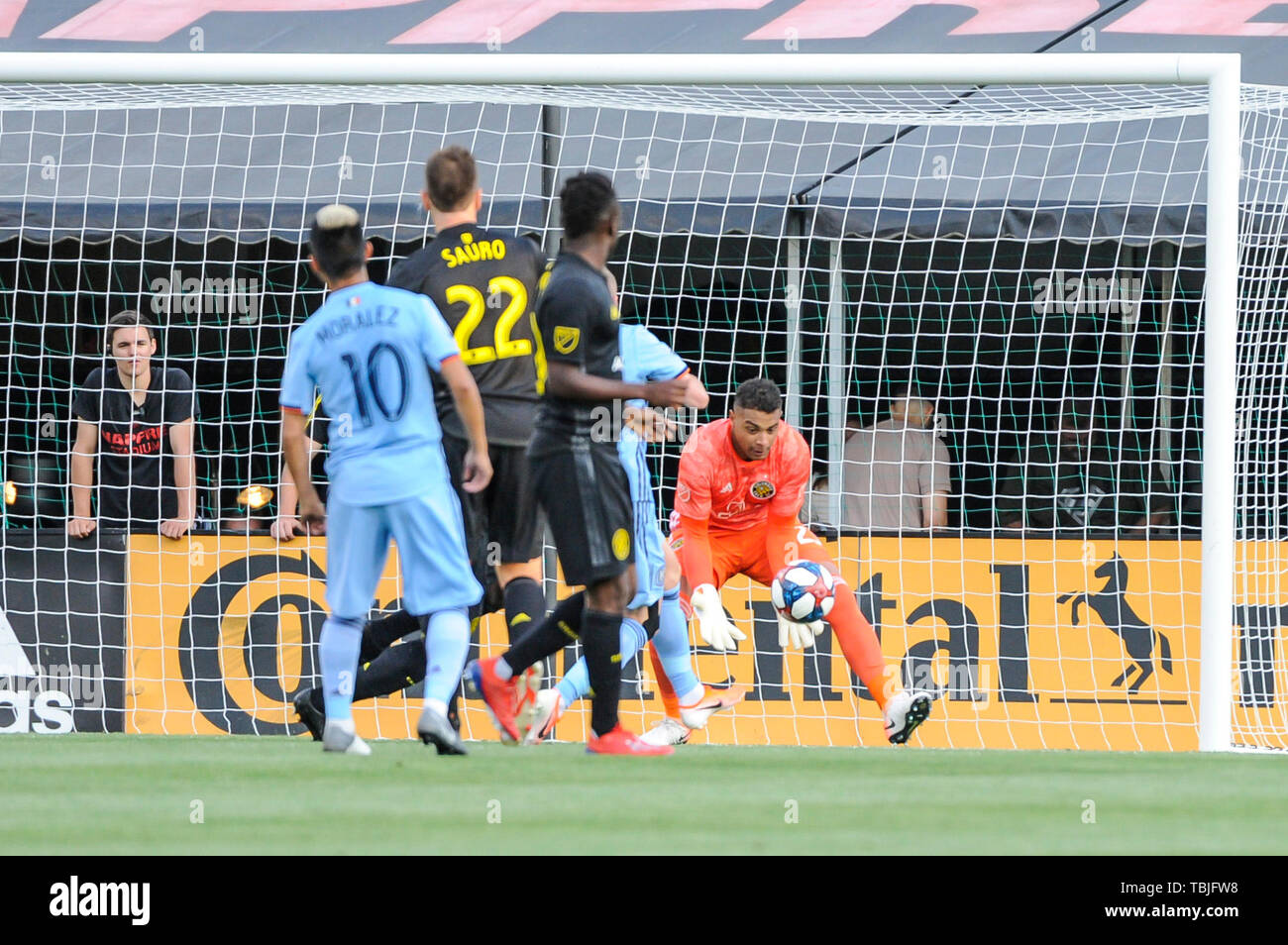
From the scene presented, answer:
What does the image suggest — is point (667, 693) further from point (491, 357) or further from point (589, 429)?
point (589, 429)

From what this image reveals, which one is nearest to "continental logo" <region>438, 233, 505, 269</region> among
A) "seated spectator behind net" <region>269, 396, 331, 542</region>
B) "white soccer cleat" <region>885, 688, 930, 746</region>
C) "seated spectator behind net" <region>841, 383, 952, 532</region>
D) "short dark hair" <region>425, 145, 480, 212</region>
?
"short dark hair" <region>425, 145, 480, 212</region>

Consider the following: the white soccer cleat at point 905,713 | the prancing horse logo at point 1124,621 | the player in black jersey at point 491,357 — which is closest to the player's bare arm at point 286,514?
the player in black jersey at point 491,357

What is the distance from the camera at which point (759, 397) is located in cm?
889

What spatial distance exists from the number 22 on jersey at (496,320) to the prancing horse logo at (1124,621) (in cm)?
403

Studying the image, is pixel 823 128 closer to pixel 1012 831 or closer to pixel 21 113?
pixel 21 113

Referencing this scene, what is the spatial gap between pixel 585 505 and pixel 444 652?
2.14 ft

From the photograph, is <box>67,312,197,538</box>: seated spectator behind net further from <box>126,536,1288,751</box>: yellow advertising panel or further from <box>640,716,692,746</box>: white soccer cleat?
<box>640,716,692,746</box>: white soccer cleat

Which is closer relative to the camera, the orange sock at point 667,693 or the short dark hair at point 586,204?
the short dark hair at point 586,204

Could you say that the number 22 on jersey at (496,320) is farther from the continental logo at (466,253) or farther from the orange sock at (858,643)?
the orange sock at (858,643)

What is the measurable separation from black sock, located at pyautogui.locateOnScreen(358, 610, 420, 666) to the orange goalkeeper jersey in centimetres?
188

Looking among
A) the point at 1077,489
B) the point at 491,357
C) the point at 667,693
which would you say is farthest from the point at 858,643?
the point at 1077,489

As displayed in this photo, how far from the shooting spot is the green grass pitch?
4590 millimetres

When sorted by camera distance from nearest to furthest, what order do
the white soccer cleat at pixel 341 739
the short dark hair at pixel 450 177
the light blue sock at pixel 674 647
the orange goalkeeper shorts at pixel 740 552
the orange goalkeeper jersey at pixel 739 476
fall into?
the white soccer cleat at pixel 341 739, the short dark hair at pixel 450 177, the light blue sock at pixel 674 647, the orange goalkeeper jersey at pixel 739 476, the orange goalkeeper shorts at pixel 740 552

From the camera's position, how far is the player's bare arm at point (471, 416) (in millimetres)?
6277
